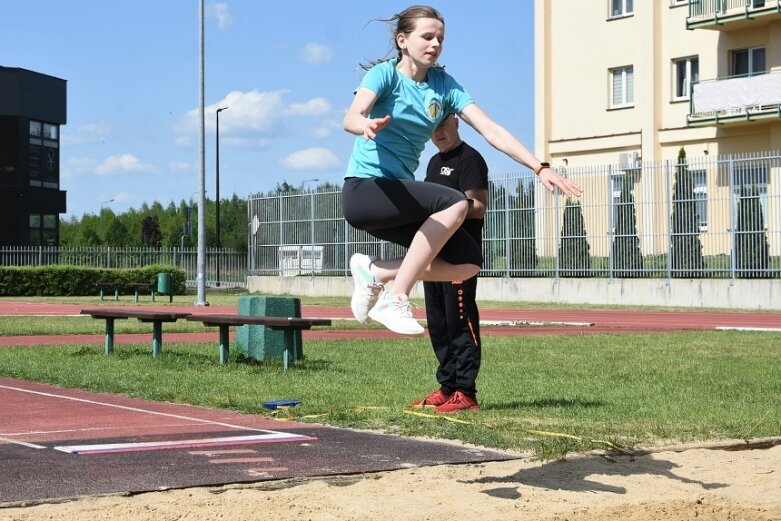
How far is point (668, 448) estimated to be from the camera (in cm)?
748

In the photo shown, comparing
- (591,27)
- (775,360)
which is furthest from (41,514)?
(591,27)

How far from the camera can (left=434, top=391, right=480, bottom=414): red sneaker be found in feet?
30.4

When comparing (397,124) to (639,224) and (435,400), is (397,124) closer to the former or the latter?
(435,400)

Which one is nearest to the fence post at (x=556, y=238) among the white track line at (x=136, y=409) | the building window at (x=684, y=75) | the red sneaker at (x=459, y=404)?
the building window at (x=684, y=75)

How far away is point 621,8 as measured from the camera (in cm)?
4253

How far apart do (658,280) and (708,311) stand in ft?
9.26

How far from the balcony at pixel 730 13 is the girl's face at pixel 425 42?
3363 cm

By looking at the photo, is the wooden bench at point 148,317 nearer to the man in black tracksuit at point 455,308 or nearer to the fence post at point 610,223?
the man in black tracksuit at point 455,308

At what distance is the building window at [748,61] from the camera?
39.8m

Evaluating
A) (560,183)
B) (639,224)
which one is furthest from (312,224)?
(560,183)

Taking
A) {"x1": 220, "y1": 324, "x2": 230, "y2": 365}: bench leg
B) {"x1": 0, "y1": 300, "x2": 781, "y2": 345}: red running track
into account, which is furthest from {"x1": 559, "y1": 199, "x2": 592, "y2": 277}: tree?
{"x1": 220, "y1": 324, "x2": 230, "y2": 365}: bench leg

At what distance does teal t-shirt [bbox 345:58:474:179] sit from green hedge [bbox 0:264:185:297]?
37461 millimetres

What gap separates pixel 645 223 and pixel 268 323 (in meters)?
20.8

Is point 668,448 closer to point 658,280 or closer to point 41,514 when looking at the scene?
point 41,514
